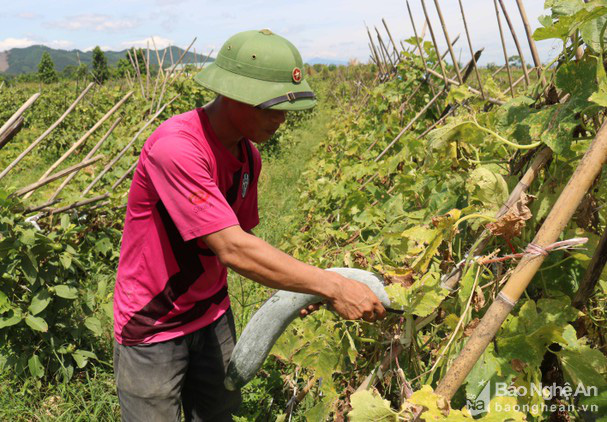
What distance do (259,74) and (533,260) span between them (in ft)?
3.43

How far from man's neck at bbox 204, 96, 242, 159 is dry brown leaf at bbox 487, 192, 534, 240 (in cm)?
98

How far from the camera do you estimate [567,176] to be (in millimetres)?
1356

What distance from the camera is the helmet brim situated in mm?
1589

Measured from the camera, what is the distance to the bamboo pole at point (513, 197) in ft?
4.08

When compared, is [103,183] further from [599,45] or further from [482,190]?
[599,45]

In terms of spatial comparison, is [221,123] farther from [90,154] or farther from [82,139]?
[90,154]

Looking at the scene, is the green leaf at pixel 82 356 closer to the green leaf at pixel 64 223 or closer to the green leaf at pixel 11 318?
the green leaf at pixel 11 318

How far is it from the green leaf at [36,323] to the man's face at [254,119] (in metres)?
1.81

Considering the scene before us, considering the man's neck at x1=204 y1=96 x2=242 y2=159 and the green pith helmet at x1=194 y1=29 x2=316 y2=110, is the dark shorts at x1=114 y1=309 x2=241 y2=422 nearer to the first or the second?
the man's neck at x1=204 y1=96 x2=242 y2=159

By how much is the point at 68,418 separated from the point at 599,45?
2972 mm

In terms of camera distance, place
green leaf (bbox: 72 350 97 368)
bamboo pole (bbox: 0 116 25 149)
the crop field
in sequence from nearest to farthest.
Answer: the crop field, bamboo pole (bbox: 0 116 25 149), green leaf (bbox: 72 350 97 368)

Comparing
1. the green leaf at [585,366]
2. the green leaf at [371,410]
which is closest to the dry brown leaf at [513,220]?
the green leaf at [585,366]

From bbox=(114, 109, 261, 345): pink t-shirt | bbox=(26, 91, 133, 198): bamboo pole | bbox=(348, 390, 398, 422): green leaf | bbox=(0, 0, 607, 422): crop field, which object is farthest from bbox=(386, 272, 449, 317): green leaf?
bbox=(26, 91, 133, 198): bamboo pole

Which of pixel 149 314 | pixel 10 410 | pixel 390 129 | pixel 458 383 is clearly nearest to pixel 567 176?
pixel 458 383
